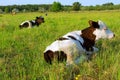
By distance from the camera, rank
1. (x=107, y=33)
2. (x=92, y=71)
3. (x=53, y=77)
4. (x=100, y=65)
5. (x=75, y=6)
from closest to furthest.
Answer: (x=53, y=77) < (x=92, y=71) < (x=100, y=65) < (x=107, y=33) < (x=75, y=6)

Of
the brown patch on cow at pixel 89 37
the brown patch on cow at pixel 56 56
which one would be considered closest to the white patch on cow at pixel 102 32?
the brown patch on cow at pixel 89 37

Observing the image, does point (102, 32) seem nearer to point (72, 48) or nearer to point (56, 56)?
point (72, 48)

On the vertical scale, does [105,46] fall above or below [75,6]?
above

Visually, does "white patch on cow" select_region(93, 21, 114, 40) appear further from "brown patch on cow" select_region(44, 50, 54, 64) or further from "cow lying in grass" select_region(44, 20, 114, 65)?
"brown patch on cow" select_region(44, 50, 54, 64)

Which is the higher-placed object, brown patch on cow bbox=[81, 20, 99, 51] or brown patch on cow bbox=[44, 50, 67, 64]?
brown patch on cow bbox=[81, 20, 99, 51]

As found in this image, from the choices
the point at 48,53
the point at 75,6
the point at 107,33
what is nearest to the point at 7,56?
the point at 48,53

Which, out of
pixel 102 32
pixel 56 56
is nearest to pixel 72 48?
pixel 56 56

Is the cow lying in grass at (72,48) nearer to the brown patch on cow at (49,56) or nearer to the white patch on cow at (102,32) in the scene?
the brown patch on cow at (49,56)

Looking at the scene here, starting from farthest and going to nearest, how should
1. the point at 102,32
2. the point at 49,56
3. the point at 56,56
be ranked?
Result: the point at 102,32 < the point at 49,56 < the point at 56,56

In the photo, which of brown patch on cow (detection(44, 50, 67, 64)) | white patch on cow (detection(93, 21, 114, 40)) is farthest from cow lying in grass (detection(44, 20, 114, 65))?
white patch on cow (detection(93, 21, 114, 40))

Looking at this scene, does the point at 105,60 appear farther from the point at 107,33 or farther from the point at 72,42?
the point at 107,33

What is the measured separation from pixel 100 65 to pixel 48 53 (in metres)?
1.03

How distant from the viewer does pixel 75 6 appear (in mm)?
89125

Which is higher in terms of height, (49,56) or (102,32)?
(102,32)
